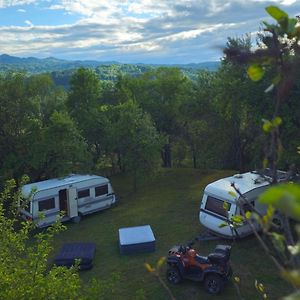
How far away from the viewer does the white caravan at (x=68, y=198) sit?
57.0 feet

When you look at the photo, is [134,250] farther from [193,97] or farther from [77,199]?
[193,97]

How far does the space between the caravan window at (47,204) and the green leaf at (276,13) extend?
16990mm

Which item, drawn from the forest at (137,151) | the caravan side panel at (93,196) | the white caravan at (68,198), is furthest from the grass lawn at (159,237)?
the white caravan at (68,198)

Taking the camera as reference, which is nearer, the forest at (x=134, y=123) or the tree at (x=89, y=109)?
the forest at (x=134, y=123)

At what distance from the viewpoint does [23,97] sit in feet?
76.1

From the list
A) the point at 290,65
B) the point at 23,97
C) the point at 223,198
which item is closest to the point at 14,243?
the point at 290,65

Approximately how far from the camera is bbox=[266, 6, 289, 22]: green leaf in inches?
56.1

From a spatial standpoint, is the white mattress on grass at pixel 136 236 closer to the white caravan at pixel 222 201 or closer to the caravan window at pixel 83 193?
the white caravan at pixel 222 201

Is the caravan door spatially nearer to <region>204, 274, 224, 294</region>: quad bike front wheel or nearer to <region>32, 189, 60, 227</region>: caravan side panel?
<region>32, 189, 60, 227</region>: caravan side panel

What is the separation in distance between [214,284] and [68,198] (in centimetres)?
906

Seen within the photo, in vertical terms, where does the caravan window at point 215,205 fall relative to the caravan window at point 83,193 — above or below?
above

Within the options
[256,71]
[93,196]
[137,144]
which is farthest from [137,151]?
[256,71]

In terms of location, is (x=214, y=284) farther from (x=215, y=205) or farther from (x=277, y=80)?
(x=277, y=80)

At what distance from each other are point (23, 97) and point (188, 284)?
51.8 feet
